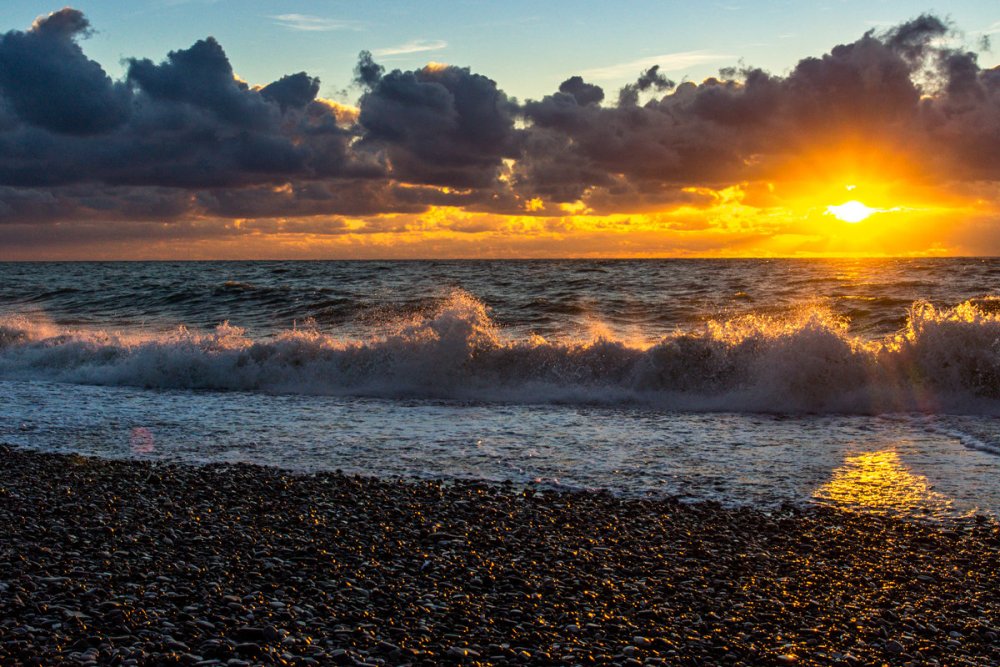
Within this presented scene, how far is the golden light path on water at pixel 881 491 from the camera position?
308 inches

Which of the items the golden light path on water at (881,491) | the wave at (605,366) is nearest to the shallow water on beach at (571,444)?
the golden light path on water at (881,491)

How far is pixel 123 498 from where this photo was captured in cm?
800

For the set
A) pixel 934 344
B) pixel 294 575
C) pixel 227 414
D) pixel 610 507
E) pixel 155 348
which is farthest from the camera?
pixel 155 348

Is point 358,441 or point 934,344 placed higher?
point 934,344

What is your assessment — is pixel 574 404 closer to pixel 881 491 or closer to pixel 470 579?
pixel 881 491

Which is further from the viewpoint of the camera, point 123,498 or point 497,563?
point 123,498

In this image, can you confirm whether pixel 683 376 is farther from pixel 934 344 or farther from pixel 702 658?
pixel 702 658

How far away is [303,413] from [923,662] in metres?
10.8

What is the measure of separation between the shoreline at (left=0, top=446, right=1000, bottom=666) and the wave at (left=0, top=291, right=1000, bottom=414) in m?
7.22

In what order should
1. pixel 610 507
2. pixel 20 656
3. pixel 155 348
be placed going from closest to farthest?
pixel 20 656
pixel 610 507
pixel 155 348

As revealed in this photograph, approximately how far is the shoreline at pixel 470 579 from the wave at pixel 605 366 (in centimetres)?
722

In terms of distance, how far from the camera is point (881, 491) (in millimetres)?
8414

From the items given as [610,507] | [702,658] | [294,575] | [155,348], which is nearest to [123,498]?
[294,575]

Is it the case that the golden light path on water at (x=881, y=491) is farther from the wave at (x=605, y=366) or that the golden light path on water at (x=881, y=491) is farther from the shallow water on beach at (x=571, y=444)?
the wave at (x=605, y=366)
